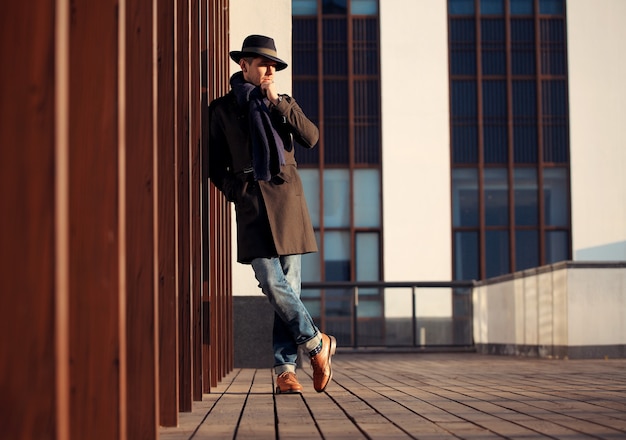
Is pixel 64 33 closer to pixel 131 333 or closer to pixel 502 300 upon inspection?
pixel 131 333

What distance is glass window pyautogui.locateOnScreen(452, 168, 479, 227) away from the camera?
28.2 meters

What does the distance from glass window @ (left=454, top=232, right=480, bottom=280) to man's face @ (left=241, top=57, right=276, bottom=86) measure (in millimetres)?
22055

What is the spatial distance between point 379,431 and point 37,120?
2304 millimetres

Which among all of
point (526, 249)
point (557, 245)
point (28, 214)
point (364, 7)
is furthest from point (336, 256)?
point (28, 214)

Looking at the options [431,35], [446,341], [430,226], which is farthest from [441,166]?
[446,341]

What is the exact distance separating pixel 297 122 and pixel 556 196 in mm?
23039

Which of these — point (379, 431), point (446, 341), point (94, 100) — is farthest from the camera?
point (446, 341)

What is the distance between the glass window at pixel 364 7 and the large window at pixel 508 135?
1.86 m

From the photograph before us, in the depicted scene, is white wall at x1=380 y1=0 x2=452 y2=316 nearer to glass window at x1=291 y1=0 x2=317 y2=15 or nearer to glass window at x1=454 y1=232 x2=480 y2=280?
glass window at x1=454 y1=232 x2=480 y2=280

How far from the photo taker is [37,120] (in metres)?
2.10

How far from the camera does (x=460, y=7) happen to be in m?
28.4

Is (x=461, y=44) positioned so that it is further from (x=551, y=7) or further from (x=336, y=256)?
(x=336, y=256)

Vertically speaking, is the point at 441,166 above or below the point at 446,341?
above

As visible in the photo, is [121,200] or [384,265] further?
[384,265]
